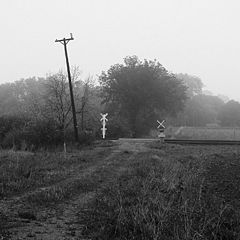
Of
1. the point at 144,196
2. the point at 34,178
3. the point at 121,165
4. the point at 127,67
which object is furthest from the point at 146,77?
the point at 144,196

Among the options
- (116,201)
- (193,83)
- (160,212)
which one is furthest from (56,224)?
(193,83)

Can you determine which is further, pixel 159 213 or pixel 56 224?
pixel 56 224

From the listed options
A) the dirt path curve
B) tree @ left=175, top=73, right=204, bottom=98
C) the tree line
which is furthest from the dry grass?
tree @ left=175, top=73, right=204, bottom=98

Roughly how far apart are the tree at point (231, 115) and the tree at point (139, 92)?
32132 millimetres

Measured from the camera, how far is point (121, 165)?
57.0 ft

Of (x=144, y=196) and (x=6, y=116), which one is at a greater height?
(x=6, y=116)

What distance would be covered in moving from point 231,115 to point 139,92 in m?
39.1

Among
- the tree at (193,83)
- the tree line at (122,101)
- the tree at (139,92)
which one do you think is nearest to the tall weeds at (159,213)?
the tree line at (122,101)

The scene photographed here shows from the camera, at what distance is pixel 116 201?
963 centimetres

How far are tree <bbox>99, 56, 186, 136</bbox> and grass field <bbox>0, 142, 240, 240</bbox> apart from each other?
3069cm

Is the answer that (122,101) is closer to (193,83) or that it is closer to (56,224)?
(56,224)

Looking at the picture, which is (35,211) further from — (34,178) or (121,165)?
(121,165)

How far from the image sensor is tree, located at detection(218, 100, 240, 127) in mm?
80875

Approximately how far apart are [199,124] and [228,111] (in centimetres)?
648
